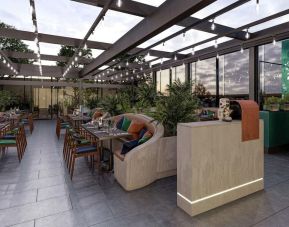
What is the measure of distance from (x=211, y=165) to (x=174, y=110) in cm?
165

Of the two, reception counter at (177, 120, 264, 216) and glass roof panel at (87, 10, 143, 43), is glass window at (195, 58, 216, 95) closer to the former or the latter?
glass roof panel at (87, 10, 143, 43)

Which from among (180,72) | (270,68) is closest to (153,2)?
(270,68)

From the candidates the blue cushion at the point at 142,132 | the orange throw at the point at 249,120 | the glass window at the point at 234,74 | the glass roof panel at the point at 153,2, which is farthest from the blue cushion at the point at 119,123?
the glass window at the point at 234,74

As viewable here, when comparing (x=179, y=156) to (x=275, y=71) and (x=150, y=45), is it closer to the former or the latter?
(x=150, y=45)

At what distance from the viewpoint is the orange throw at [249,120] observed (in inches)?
118

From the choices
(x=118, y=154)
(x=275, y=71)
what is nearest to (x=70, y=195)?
(x=118, y=154)

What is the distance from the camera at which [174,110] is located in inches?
165

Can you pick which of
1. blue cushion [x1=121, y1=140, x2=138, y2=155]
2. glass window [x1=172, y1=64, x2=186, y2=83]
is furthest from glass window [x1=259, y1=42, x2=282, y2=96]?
blue cushion [x1=121, y1=140, x2=138, y2=155]

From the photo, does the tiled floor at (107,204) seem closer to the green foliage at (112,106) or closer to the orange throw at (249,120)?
the orange throw at (249,120)

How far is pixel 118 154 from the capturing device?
12.4 feet

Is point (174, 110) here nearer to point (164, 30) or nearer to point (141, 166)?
point (141, 166)

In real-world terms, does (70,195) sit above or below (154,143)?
below


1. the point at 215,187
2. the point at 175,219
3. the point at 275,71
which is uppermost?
the point at 275,71

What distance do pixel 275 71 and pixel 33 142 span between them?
8.77 metres
